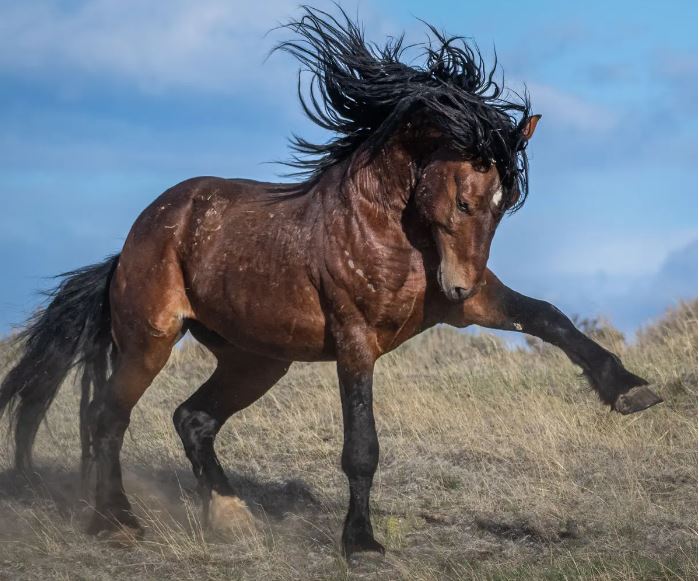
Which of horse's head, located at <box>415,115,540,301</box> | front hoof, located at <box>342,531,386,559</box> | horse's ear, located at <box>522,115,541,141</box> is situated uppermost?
horse's ear, located at <box>522,115,541,141</box>

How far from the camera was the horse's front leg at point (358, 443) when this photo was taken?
20.1ft

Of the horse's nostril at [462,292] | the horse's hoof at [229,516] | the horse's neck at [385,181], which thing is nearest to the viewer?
the horse's nostril at [462,292]

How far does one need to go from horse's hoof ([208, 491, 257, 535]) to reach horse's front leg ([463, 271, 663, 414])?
6.35 ft

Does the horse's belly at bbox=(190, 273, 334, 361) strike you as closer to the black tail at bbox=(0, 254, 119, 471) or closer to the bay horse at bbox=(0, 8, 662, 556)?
the bay horse at bbox=(0, 8, 662, 556)

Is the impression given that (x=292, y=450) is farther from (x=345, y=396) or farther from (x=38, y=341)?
(x=345, y=396)

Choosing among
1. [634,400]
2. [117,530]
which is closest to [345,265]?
[634,400]

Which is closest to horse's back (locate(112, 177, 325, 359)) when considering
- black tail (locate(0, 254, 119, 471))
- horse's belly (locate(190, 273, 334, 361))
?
horse's belly (locate(190, 273, 334, 361))

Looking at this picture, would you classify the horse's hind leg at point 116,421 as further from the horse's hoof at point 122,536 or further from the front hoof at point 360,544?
the front hoof at point 360,544

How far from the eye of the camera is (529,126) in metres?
6.16

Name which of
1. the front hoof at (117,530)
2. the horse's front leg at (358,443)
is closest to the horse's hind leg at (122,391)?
the front hoof at (117,530)

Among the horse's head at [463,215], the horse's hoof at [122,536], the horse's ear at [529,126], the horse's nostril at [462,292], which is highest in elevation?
the horse's ear at [529,126]

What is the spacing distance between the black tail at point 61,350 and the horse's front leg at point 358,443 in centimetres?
233

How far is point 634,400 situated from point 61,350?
13.4ft

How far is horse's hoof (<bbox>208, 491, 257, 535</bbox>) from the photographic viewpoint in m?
7.14
